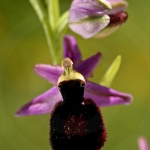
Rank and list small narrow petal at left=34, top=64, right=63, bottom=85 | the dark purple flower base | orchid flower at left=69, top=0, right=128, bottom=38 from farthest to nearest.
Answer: small narrow petal at left=34, top=64, right=63, bottom=85 < orchid flower at left=69, top=0, right=128, bottom=38 < the dark purple flower base

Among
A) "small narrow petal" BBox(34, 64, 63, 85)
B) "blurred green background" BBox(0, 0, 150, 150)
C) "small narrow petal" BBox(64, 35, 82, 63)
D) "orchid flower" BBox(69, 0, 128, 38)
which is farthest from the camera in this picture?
"blurred green background" BBox(0, 0, 150, 150)

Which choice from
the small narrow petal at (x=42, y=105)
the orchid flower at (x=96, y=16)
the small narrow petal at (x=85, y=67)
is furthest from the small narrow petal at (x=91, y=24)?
the small narrow petal at (x=42, y=105)

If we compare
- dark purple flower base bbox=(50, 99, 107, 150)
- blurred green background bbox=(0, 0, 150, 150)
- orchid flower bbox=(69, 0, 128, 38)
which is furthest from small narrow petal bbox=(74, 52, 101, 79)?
blurred green background bbox=(0, 0, 150, 150)

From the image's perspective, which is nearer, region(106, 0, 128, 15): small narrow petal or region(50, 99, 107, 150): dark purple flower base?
region(50, 99, 107, 150): dark purple flower base

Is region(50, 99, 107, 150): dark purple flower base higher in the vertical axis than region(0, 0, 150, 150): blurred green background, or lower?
higher

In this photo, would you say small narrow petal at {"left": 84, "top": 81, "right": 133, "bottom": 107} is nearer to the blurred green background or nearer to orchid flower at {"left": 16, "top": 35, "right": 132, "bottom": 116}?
orchid flower at {"left": 16, "top": 35, "right": 132, "bottom": 116}

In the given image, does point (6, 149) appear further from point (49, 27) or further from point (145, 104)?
point (49, 27)

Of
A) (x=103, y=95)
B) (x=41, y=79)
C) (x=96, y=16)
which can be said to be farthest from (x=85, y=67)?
(x=41, y=79)
